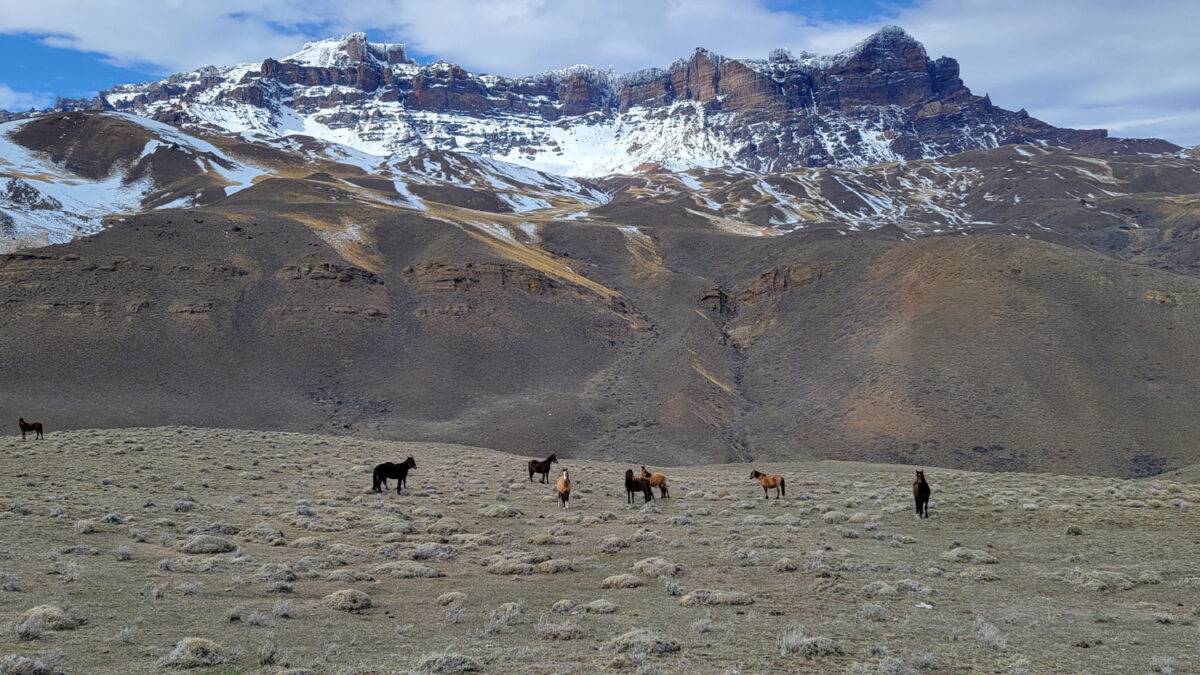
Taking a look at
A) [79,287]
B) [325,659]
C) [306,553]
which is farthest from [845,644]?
[79,287]

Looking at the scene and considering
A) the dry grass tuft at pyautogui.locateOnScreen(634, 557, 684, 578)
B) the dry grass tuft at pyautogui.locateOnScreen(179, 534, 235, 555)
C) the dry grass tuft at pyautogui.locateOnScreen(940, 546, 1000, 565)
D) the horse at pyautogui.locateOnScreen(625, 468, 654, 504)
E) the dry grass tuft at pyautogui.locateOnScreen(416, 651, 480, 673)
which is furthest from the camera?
the horse at pyautogui.locateOnScreen(625, 468, 654, 504)

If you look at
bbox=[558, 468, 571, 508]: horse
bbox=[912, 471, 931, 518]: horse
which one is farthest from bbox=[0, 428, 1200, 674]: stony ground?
bbox=[558, 468, 571, 508]: horse

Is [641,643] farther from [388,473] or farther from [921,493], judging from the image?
[388,473]

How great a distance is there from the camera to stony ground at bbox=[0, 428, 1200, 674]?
888 centimetres

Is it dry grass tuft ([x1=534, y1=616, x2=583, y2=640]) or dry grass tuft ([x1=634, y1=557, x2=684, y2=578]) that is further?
dry grass tuft ([x1=634, y1=557, x2=684, y2=578])

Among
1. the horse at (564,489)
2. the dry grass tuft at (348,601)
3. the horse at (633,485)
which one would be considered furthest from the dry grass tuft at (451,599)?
the horse at (633,485)

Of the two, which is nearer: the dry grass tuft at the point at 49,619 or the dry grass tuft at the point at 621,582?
the dry grass tuft at the point at 49,619

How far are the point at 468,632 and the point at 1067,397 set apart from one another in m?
56.7

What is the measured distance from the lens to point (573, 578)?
13.9m

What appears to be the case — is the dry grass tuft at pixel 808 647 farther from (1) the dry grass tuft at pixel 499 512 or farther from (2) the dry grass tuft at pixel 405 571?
(1) the dry grass tuft at pixel 499 512

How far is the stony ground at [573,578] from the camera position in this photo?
8.88 metres

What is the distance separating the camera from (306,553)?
15.1 metres

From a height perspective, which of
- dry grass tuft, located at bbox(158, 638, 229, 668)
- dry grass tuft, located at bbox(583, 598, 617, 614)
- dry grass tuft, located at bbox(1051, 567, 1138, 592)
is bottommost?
dry grass tuft, located at bbox(1051, 567, 1138, 592)

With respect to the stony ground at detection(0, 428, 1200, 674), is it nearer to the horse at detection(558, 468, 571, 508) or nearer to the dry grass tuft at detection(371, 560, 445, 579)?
the dry grass tuft at detection(371, 560, 445, 579)
